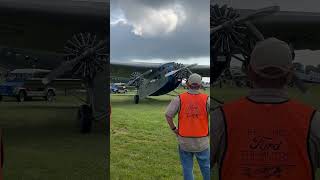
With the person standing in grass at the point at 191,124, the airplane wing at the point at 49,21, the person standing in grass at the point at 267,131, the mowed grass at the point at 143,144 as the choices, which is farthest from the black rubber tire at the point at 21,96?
the mowed grass at the point at 143,144

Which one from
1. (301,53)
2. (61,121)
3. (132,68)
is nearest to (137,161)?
(61,121)

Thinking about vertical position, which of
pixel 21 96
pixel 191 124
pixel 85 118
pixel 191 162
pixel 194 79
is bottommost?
pixel 191 162

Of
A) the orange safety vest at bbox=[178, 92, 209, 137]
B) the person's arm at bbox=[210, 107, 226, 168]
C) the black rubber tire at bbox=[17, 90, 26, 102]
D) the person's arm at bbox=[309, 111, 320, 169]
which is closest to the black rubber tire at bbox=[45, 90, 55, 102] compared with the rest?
the black rubber tire at bbox=[17, 90, 26, 102]

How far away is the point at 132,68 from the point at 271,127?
57.1 feet

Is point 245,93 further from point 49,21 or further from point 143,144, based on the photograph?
point 143,144

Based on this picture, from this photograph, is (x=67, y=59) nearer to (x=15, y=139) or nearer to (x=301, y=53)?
(x=15, y=139)

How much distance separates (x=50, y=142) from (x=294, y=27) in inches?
48.9

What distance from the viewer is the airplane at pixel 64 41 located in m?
2.02

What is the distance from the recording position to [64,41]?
2227 mm

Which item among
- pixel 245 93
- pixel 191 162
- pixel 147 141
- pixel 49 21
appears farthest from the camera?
pixel 147 141

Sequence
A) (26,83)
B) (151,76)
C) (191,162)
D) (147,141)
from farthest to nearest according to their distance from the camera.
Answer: (151,76)
(147,141)
(191,162)
(26,83)

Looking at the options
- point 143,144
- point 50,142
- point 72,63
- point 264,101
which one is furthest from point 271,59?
point 143,144

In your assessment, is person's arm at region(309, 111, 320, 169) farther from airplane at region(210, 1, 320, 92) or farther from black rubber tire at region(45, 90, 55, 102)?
black rubber tire at region(45, 90, 55, 102)

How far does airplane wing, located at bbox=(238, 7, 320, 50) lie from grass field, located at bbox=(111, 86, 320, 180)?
0.63ft
